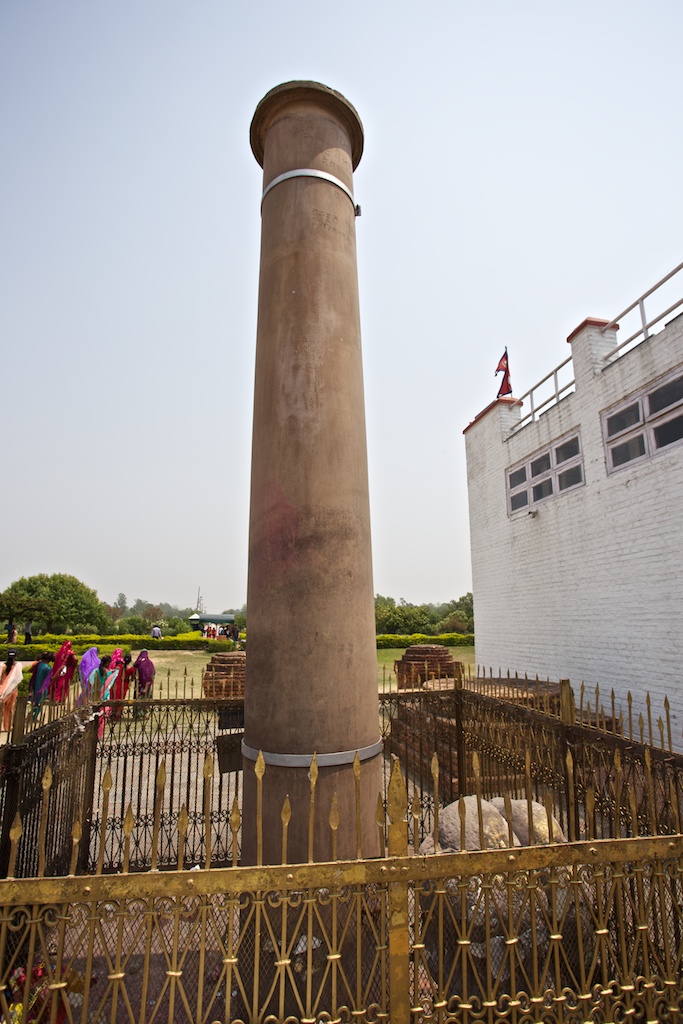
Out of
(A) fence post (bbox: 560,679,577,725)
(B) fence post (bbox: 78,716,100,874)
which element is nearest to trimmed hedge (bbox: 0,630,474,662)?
(B) fence post (bbox: 78,716,100,874)

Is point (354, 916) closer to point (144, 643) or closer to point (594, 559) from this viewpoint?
point (594, 559)

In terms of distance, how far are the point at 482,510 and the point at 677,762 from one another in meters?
11.6

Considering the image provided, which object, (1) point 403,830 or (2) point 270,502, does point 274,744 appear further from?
(2) point 270,502

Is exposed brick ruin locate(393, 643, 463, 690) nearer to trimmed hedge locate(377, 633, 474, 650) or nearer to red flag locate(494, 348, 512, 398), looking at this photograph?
red flag locate(494, 348, 512, 398)

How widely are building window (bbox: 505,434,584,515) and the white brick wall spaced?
209 mm

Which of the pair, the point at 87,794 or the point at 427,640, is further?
the point at 427,640

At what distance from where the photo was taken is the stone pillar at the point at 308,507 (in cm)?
322

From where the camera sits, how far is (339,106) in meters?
4.15

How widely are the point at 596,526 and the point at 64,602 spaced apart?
4901cm

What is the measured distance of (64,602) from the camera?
48.9 metres

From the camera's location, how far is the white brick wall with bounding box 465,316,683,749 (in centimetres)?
832

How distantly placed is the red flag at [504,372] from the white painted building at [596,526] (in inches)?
16.8

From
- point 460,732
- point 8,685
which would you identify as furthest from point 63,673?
point 460,732

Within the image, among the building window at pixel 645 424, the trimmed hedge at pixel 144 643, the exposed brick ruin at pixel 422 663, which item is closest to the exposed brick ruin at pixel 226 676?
the exposed brick ruin at pixel 422 663
